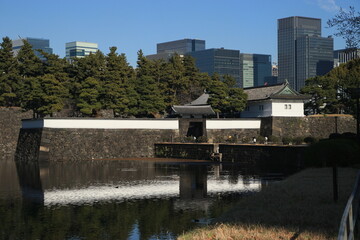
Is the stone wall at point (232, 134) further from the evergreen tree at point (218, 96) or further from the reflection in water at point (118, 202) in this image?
the reflection in water at point (118, 202)

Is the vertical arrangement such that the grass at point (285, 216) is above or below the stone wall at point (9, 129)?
below

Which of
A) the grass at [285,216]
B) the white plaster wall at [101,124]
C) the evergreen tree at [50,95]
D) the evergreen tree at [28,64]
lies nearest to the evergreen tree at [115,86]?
the white plaster wall at [101,124]

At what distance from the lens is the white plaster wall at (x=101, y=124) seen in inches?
2184

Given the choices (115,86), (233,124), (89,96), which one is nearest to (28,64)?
(89,96)

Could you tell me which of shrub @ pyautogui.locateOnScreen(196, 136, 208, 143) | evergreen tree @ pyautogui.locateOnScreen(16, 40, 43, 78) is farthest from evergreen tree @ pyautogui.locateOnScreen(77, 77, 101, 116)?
shrub @ pyautogui.locateOnScreen(196, 136, 208, 143)

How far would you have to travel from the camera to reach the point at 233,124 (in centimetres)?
6238

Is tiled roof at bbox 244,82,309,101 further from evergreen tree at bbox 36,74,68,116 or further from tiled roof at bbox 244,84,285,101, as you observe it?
evergreen tree at bbox 36,74,68,116

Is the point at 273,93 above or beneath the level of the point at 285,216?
above

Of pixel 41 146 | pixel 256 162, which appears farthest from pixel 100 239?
pixel 41 146

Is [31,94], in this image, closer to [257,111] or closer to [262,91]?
[257,111]

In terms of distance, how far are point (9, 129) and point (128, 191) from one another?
127 feet

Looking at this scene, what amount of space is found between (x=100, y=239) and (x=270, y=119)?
4539 cm

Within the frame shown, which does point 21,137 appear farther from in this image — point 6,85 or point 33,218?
point 33,218

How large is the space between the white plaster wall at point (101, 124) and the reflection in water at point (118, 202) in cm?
1402
